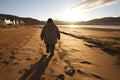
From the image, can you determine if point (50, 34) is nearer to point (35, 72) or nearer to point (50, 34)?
point (50, 34)

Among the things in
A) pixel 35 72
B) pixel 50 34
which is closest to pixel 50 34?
pixel 50 34

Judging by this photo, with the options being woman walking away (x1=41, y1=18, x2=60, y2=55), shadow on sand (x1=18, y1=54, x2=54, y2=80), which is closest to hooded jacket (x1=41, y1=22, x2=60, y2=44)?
woman walking away (x1=41, y1=18, x2=60, y2=55)

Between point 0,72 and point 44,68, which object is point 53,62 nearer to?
point 44,68

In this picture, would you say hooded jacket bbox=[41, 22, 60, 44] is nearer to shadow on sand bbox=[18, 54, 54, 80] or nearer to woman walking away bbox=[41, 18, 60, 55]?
woman walking away bbox=[41, 18, 60, 55]

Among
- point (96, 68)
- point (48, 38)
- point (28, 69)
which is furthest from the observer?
point (48, 38)

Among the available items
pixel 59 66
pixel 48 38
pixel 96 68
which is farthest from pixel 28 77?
pixel 48 38

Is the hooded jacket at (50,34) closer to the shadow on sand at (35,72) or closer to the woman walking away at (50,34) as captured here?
the woman walking away at (50,34)

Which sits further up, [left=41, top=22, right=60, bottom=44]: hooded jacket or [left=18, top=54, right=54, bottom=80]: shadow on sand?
[left=41, top=22, right=60, bottom=44]: hooded jacket

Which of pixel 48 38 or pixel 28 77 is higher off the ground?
pixel 48 38

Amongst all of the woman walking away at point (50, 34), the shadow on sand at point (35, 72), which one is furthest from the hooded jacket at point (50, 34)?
the shadow on sand at point (35, 72)

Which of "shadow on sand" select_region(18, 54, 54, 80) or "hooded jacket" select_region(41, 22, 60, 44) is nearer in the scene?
"shadow on sand" select_region(18, 54, 54, 80)

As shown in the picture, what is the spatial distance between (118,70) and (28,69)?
335 centimetres

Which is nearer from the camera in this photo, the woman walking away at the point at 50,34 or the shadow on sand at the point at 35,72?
the shadow on sand at the point at 35,72

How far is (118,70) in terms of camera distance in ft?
23.2
